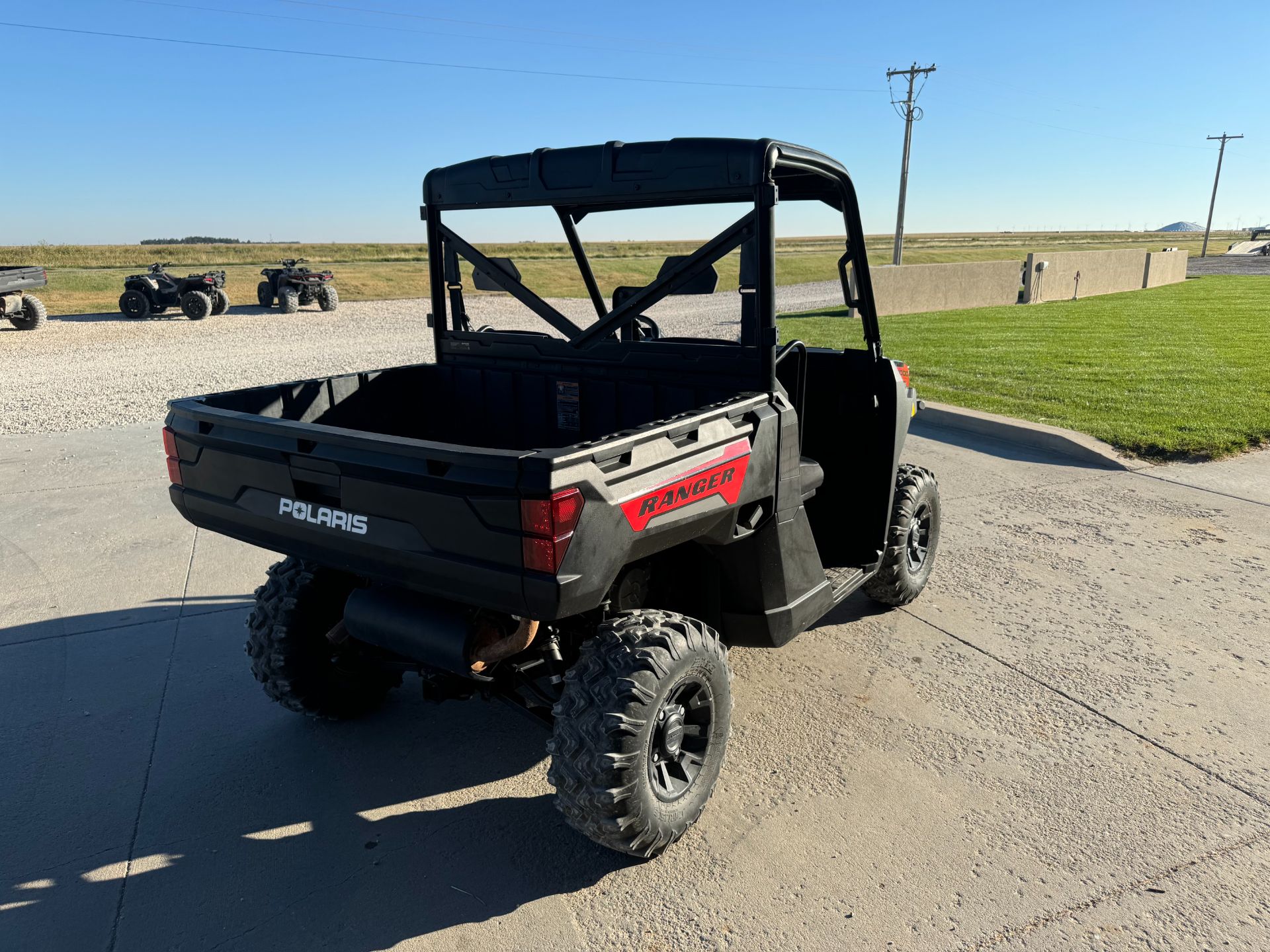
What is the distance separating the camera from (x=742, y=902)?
2.71 metres

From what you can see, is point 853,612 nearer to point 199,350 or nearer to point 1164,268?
point 199,350

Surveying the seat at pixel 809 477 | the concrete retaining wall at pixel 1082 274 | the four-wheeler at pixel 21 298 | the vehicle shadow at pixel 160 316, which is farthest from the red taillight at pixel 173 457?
the concrete retaining wall at pixel 1082 274

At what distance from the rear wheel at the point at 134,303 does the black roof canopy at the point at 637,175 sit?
21317 mm

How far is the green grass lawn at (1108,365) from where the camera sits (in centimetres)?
837

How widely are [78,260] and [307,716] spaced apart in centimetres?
5842

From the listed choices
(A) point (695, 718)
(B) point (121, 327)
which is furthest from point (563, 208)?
(B) point (121, 327)

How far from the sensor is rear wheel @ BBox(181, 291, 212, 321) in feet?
71.1

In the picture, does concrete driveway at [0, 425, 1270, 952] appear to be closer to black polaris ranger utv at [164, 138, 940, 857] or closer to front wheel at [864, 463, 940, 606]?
front wheel at [864, 463, 940, 606]

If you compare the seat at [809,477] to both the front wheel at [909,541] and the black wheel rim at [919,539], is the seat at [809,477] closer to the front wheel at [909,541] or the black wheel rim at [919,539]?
the front wheel at [909,541]

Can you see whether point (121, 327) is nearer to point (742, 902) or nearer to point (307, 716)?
point (307, 716)

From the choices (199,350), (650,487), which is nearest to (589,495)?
(650,487)

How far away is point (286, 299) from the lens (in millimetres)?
23672

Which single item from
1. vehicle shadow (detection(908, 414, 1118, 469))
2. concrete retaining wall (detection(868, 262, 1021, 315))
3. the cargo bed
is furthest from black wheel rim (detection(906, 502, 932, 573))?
concrete retaining wall (detection(868, 262, 1021, 315))

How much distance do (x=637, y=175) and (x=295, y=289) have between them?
22.8 m
